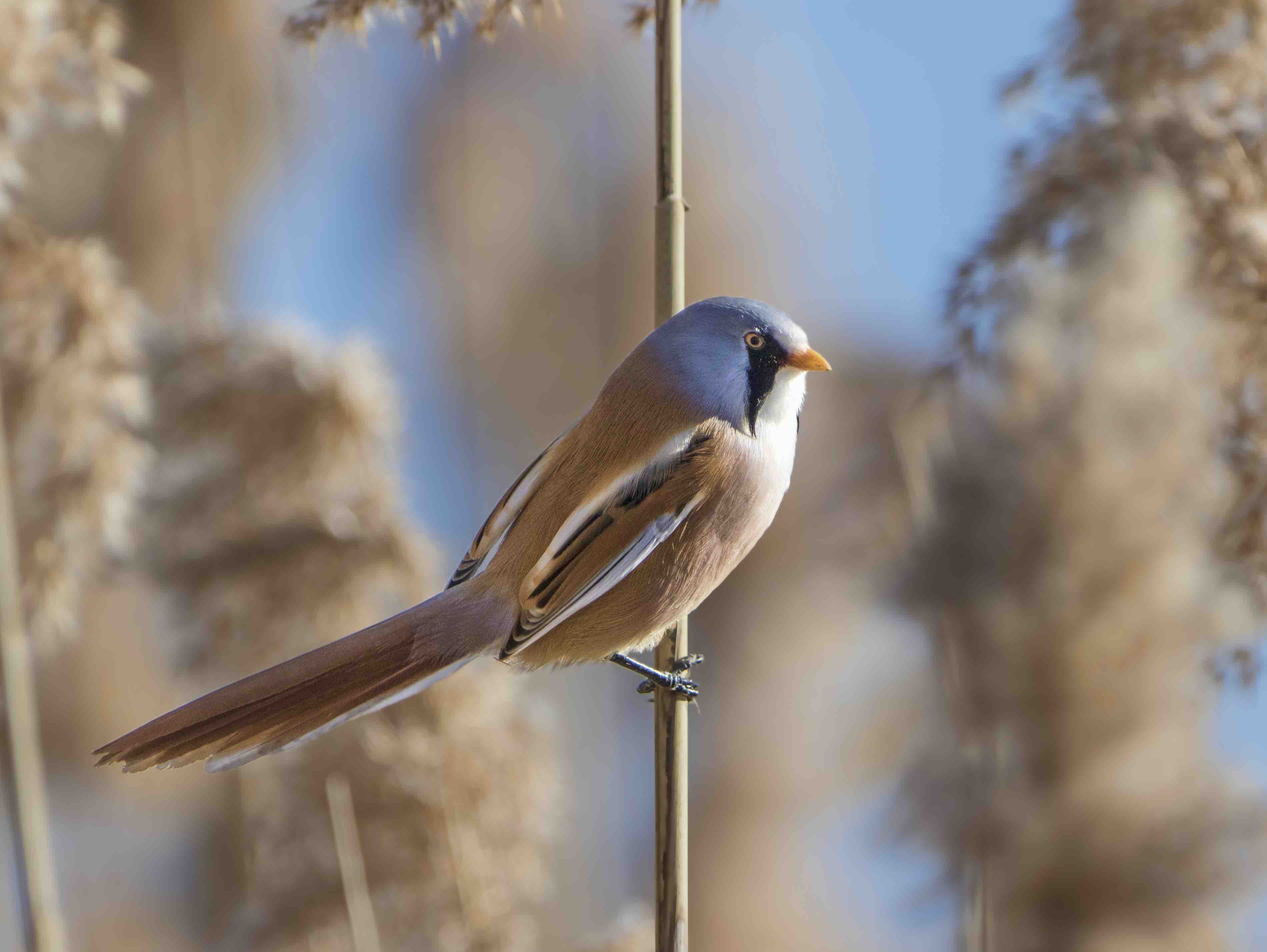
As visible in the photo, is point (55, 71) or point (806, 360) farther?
point (55, 71)

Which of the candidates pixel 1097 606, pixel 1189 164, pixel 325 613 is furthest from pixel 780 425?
pixel 1097 606

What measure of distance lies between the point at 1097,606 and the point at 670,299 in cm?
158

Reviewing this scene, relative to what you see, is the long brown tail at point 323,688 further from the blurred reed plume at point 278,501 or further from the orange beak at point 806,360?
the blurred reed plume at point 278,501

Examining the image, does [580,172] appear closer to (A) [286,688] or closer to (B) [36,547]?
(B) [36,547]

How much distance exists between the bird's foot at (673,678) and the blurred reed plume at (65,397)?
0.83 metres

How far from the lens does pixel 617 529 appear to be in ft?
4.11

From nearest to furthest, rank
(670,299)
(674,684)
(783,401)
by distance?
(670,299) < (674,684) < (783,401)

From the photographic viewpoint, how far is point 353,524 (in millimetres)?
1832

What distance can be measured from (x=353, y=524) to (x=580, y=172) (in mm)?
2669

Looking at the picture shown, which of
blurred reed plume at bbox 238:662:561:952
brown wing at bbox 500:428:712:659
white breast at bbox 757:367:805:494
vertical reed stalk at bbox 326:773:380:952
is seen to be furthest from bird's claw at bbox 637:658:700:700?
blurred reed plume at bbox 238:662:561:952

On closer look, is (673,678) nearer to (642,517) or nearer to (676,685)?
(676,685)

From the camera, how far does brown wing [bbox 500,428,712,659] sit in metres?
1.23

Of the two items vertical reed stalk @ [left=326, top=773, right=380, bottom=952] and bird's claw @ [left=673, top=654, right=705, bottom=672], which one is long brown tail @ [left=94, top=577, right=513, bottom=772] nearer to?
bird's claw @ [left=673, top=654, right=705, bottom=672]

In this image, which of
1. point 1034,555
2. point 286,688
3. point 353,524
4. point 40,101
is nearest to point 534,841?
point 353,524
